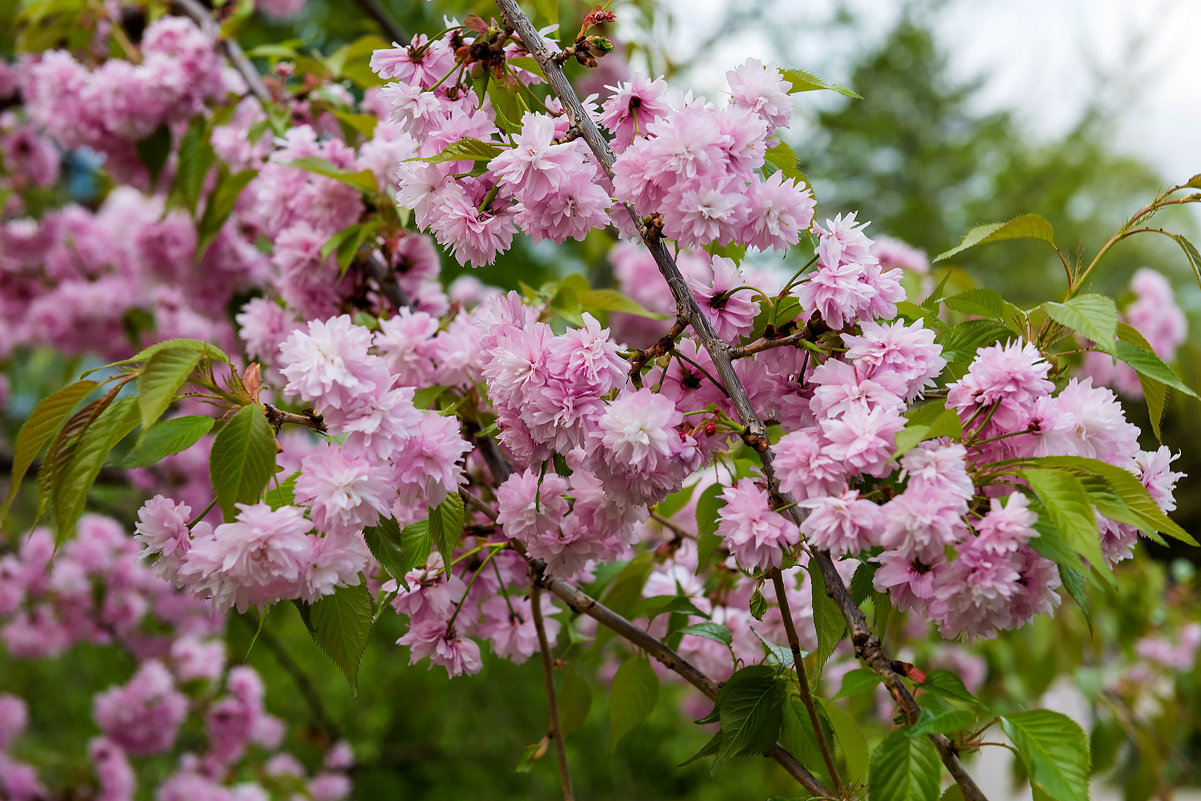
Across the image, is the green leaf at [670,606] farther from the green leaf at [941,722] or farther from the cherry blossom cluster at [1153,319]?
the cherry blossom cluster at [1153,319]

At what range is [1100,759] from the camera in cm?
226

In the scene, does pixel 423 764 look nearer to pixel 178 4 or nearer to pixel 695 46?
pixel 178 4

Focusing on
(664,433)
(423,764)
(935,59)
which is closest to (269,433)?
(664,433)

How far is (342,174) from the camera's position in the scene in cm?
107

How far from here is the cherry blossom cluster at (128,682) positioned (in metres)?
2.32

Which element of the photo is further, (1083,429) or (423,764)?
(423,764)

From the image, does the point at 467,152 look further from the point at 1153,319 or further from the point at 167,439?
the point at 1153,319

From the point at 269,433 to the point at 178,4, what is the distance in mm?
1584

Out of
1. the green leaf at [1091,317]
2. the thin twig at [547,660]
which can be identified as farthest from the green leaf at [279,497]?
the green leaf at [1091,317]

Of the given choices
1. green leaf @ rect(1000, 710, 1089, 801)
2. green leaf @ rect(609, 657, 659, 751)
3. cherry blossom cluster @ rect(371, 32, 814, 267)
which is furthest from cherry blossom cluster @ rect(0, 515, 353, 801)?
green leaf @ rect(1000, 710, 1089, 801)

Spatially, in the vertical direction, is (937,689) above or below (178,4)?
below

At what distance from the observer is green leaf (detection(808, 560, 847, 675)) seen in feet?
2.09

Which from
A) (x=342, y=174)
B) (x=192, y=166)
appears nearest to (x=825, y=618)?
(x=342, y=174)

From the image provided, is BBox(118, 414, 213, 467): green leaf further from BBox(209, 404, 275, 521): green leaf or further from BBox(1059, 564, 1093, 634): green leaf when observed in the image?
BBox(1059, 564, 1093, 634): green leaf
